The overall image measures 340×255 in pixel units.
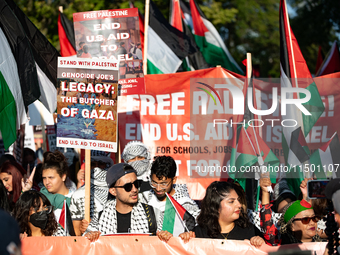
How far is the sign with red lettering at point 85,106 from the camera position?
4.39 m

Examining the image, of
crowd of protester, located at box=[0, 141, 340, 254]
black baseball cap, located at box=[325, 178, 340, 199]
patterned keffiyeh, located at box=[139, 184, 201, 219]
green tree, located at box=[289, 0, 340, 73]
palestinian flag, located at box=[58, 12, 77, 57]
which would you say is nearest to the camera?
black baseball cap, located at box=[325, 178, 340, 199]

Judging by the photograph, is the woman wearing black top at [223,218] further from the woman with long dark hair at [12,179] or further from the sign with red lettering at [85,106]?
the woman with long dark hair at [12,179]

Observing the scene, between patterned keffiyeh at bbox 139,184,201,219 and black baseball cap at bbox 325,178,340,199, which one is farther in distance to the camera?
patterned keffiyeh at bbox 139,184,201,219

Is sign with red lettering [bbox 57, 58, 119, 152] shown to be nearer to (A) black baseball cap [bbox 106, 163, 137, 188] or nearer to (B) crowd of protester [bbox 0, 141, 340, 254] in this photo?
(A) black baseball cap [bbox 106, 163, 137, 188]

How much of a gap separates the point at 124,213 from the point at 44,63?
2.57 m

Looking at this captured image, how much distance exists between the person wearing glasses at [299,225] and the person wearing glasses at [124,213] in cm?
115

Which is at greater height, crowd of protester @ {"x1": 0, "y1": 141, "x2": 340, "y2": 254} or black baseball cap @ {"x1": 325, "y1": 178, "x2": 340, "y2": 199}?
black baseball cap @ {"x1": 325, "y1": 178, "x2": 340, "y2": 199}

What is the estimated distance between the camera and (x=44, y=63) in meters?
5.60

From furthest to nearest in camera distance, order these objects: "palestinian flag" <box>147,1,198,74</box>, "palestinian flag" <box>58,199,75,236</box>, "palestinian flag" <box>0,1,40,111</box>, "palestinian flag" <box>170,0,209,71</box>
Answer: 1. "palestinian flag" <box>170,0,209,71</box>
2. "palestinian flag" <box>147,1,198,74</box>
3. "palestinian flag" <box>0,1,40,111</box>
4. "palestinian flag" <box>58,199,75,236</box>

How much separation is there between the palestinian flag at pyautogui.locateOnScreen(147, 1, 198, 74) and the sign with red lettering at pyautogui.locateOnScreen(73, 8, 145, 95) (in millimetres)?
1313

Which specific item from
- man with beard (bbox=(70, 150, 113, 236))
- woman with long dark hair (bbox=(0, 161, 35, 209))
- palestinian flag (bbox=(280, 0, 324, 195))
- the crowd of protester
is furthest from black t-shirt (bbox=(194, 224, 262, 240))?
woman with long dark hair (bbox=(0, 161, 35, 209))

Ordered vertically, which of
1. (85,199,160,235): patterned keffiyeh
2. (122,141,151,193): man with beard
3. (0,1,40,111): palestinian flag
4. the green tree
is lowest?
(85,199,160,235): patterned keffiyeh

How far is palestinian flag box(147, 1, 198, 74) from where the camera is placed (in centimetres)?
695

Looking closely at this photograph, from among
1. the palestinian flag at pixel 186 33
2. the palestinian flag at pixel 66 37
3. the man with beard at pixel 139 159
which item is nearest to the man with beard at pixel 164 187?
the man with beard at pixel 139 159
